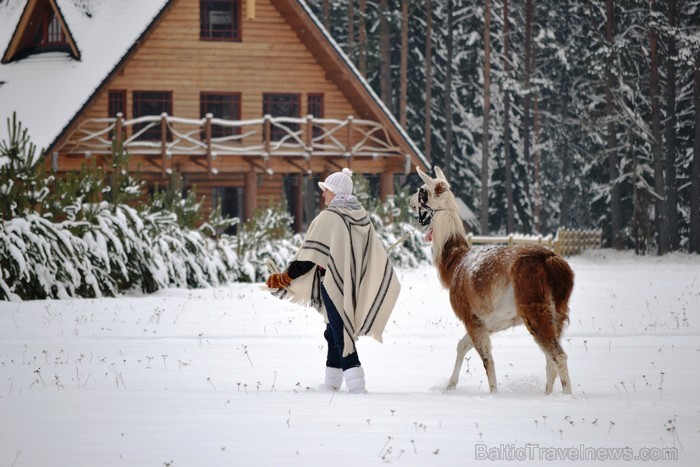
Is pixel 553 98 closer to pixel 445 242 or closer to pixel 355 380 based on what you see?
pixel 445 242

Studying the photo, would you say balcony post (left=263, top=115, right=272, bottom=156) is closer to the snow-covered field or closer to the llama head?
the snow-covered field

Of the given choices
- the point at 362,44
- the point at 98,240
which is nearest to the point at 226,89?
the point at 362,44

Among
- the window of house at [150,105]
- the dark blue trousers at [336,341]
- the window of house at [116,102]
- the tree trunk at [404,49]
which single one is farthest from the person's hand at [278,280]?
the tree trunk at [404,49]

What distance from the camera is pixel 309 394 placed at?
9586 millimetres

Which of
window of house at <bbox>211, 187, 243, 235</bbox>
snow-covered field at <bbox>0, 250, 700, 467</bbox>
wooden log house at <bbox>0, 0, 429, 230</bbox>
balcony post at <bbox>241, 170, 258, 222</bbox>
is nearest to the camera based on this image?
snow-covered field at <bbox>0, 250, 700, 467</bbox>

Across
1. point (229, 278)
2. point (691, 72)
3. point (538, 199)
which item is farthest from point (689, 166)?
point (229, 278)

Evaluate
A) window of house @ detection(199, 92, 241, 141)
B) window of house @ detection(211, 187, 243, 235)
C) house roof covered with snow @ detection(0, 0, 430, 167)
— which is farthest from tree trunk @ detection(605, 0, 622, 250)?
window of house @ detection(199, 92, 241, 141)

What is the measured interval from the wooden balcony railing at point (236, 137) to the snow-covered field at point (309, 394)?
43.7 feet

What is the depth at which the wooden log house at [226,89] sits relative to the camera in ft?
105

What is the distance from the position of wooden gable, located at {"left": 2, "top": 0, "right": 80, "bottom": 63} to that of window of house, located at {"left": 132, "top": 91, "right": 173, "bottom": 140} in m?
2.10

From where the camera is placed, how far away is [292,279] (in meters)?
9.92

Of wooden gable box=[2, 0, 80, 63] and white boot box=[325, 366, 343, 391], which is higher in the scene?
wooden gable box=[2, 0, 80, 63]

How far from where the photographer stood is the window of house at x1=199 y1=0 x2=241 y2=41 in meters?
34.1

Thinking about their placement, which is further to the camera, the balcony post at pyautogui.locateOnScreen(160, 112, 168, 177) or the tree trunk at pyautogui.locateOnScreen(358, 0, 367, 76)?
the tree trunk at pyautogui.locateOnScreen(358, 0, 367, 76)
